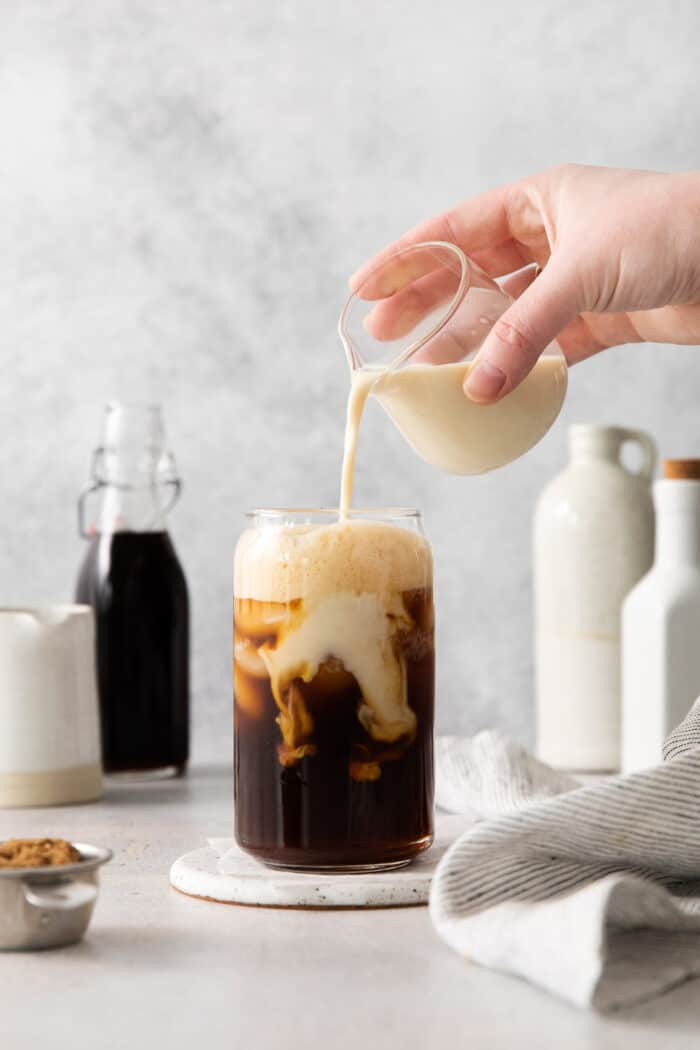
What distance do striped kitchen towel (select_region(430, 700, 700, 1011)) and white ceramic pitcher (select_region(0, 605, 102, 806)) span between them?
0.60 m

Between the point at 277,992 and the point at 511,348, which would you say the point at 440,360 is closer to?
the point at 511,348

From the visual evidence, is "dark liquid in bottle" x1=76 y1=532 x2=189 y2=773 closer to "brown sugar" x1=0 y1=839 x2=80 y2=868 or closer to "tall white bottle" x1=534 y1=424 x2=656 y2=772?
"tall white bottle" x1=534 y1=424 x2=656 y2=772

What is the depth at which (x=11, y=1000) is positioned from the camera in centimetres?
75

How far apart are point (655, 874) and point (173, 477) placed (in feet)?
2.72

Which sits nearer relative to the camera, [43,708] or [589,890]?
[589,890]

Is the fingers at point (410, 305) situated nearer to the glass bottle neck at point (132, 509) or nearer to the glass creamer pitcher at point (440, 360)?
the glass creamer pitcher at point (440, 360)

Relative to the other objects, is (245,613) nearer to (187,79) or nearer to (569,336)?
(569,336)

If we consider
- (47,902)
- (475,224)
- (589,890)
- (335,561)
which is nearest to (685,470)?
(475,224)

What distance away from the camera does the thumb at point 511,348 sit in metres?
0.97

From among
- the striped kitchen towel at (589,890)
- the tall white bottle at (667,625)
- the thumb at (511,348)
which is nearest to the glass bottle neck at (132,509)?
the tall white bottle at (667,625)

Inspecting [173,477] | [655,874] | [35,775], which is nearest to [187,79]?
[173,477]

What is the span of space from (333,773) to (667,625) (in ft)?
1.94

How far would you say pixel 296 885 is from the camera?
93 centimetres

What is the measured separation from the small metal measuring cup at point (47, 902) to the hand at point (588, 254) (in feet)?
1.36
